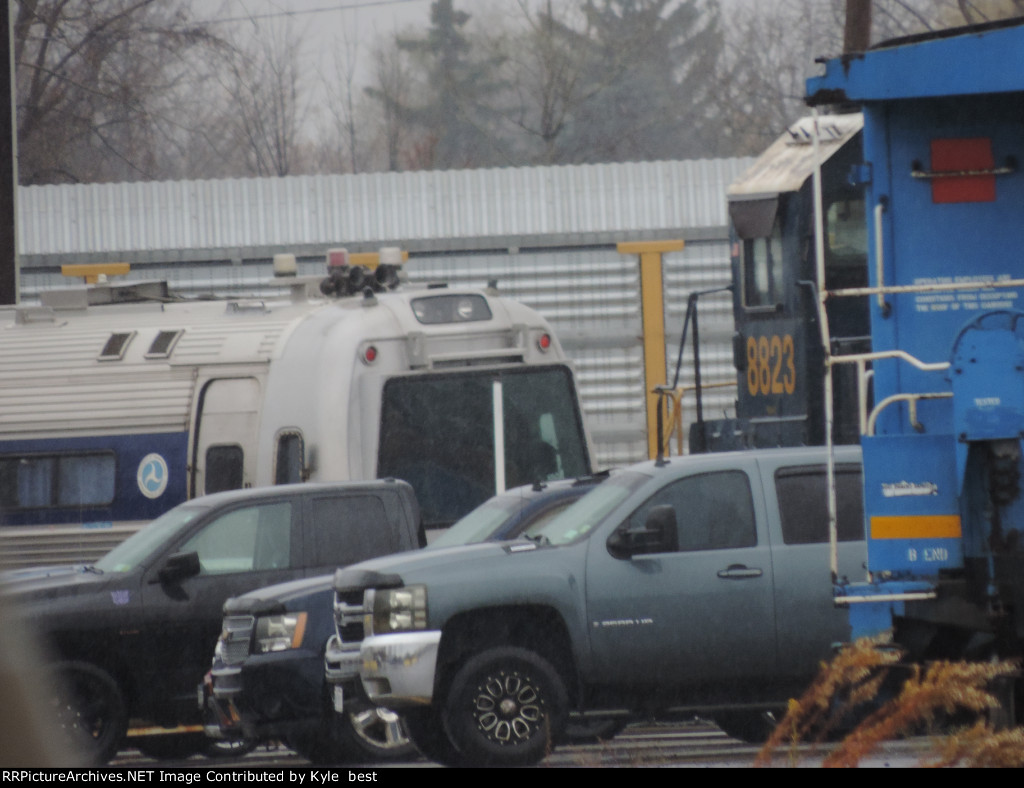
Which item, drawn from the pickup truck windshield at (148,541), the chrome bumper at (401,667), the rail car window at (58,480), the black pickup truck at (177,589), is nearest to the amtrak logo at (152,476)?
→ the rail car window at (58,480)

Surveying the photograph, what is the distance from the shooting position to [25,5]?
71.5ft

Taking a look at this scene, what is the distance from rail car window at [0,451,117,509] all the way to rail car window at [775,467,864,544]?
6.99 m

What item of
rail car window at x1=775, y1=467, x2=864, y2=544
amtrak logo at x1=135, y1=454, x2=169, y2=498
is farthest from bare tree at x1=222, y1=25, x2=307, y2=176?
rail car window at x1=775, y1=467, x2=864, y2=544

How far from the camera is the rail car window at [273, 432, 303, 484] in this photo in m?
13.3

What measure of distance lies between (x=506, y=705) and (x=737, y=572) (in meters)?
1.55

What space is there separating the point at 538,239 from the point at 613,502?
929 centimetres

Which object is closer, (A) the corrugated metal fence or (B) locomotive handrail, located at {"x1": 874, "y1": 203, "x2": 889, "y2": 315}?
(B) locomotive handrail, located at {"x1": 874, "y1": 203, "x2": 889, "y2": 315}

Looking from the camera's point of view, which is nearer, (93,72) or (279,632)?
(279,632)

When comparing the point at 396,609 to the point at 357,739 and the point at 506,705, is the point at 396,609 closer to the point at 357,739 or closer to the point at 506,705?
the point at 506,705

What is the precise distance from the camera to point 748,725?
9.62 m

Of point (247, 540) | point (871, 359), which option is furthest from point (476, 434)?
point (871, 359)

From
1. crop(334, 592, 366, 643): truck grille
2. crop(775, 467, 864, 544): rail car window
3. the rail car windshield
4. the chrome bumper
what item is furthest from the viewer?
the rail car windshield

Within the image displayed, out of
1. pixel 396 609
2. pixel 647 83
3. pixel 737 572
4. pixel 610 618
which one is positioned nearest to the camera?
pixel 396 609

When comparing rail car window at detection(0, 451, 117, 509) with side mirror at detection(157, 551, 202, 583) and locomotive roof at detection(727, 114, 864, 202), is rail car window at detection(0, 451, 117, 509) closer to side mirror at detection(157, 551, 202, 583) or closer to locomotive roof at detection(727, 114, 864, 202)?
side mirror at detection(157, 551, 202, 583)
